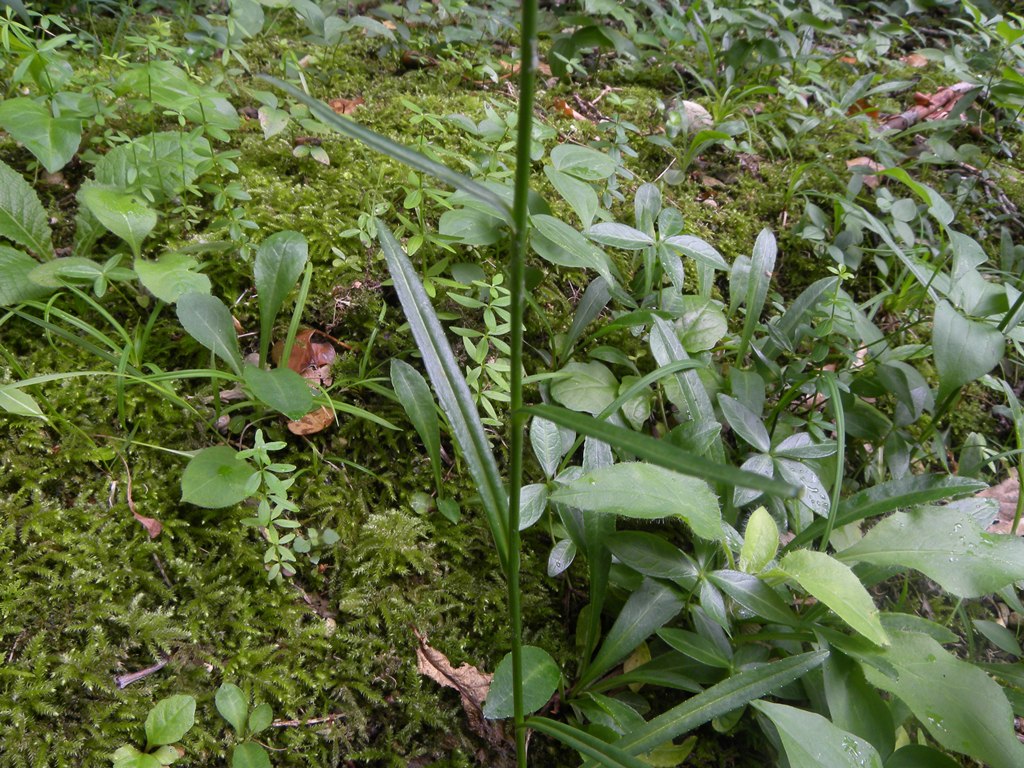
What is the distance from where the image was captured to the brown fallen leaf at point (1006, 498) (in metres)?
1.76

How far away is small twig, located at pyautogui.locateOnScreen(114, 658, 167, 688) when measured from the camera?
1027 millimetres

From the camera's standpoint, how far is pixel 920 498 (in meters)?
1.16

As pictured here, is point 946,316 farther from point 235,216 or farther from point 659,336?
point 235,216

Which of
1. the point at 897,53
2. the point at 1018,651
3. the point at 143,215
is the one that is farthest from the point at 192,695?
the point at 897,53

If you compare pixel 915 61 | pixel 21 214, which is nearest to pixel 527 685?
pixel 21 214

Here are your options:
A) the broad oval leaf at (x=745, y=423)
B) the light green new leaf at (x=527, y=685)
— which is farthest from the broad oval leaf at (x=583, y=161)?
the light green new leaf at (x=527, y=685)

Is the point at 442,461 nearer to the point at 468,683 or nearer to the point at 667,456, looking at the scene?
the point at 468,683

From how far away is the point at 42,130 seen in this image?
4.68 feet

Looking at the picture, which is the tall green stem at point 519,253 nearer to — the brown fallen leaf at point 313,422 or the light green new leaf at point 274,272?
the brown fallen leaf at point 313,422

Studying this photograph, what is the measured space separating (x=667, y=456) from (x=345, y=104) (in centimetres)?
192

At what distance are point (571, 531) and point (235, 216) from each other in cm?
107

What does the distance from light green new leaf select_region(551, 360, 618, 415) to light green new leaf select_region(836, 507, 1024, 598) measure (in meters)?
0.57

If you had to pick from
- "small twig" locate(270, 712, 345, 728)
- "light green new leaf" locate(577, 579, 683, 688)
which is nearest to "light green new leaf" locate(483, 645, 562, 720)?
"light green new leaf" locate(577, 579, 683, 688)

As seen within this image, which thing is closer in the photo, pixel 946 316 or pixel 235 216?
pixel 946 316
